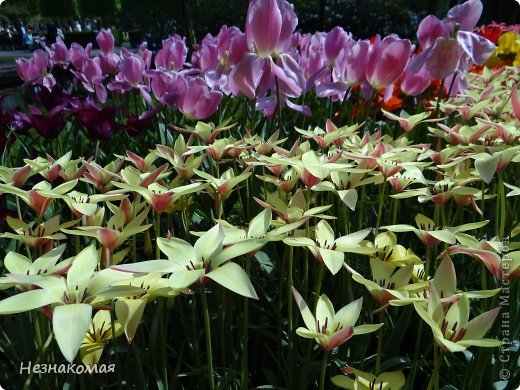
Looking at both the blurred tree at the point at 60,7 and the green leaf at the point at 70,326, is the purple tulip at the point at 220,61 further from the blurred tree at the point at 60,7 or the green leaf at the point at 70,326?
the blurred tree at the point at 60,7

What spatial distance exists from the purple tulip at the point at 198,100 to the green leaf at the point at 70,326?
3.96 feet

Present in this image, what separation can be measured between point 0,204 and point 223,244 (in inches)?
26.4

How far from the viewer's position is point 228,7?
568 inches

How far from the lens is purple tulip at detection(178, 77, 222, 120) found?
1.70 meters

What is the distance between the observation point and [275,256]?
1.14 m

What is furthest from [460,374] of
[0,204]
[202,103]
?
[202,103]

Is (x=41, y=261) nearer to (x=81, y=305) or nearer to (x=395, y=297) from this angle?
(x=81, y=305)

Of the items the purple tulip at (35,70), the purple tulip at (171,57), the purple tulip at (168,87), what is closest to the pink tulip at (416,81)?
the purple tulip at (168,87)

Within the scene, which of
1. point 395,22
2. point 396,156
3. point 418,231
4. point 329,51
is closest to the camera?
point 418,231

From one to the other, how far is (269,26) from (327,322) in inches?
36.3

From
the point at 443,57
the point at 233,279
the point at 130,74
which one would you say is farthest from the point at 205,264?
the point at 130,74

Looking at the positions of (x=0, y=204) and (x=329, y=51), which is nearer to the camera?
(x=0, y=204)

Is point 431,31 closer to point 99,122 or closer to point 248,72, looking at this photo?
point 248,72

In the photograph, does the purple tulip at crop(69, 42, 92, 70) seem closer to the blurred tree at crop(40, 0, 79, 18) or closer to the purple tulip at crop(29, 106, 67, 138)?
the purple tulip at crop(29, 106, 67, 138)
